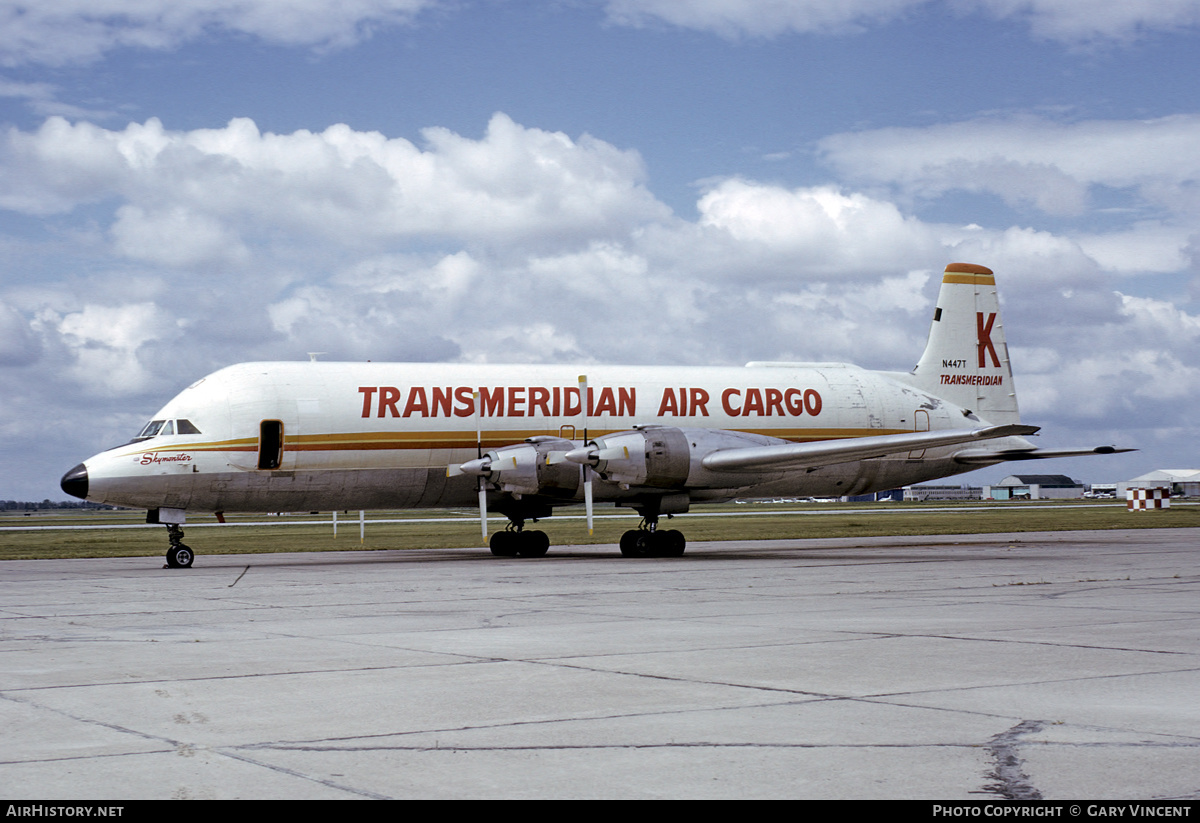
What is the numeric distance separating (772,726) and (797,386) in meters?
25.8

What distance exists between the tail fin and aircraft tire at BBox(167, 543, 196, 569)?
21399 millimetres

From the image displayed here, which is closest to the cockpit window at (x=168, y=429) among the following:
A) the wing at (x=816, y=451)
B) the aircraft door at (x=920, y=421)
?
the wing at (x=816, y=451)

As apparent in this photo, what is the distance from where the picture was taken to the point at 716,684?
9.27 meters

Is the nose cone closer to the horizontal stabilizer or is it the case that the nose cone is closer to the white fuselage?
the white fuselage

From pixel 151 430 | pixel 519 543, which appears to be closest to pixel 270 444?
pixel 151 430

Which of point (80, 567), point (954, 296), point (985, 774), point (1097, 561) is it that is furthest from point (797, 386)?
point (985, 774)

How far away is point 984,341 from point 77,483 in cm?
2605

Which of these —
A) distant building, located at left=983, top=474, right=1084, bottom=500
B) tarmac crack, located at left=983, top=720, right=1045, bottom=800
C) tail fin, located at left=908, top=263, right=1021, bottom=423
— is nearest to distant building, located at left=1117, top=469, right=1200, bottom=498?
distant building, located at left=983, top=474, right=1084, bottom=500

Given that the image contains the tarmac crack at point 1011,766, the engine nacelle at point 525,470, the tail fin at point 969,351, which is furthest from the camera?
the tail fin at point 969,351

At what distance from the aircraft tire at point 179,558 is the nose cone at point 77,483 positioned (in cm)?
219

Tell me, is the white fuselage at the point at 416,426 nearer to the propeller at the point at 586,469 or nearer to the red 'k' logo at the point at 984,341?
the propeller at the point at 586,469

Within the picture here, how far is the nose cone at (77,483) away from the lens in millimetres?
25469

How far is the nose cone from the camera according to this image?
83.6 ft

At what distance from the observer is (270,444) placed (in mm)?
27203
